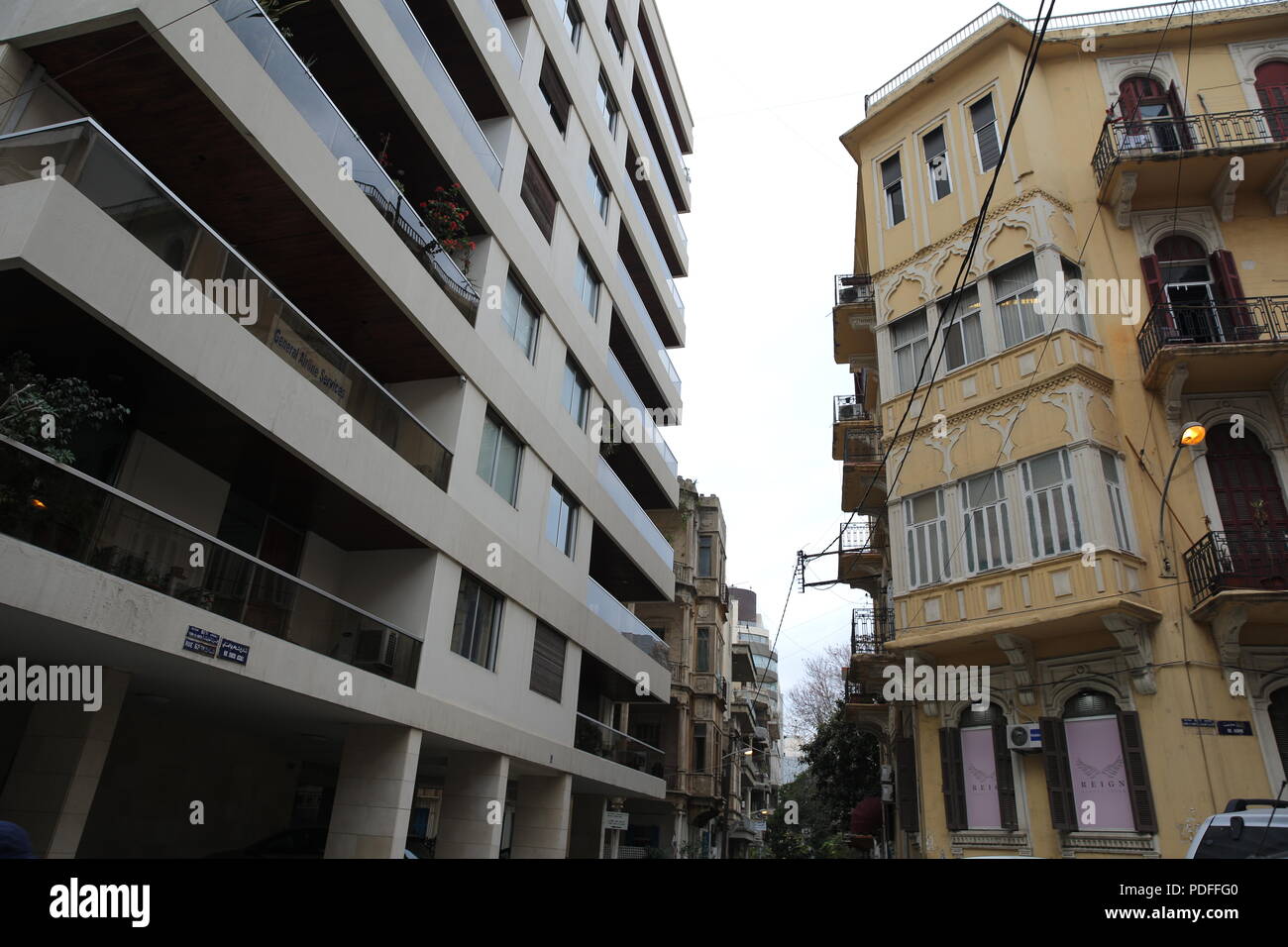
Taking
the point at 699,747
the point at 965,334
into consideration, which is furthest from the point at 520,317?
the point at 699,747

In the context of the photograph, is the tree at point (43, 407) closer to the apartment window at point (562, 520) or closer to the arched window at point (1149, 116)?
the apartment window at point (562, 520)

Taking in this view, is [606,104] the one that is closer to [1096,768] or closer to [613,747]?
[613,747]

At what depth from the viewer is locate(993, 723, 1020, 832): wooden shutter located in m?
14.4

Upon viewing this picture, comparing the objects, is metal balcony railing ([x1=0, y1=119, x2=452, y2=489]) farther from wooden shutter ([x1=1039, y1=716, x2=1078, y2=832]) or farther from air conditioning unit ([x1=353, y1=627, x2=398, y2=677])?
wooden shutter ([x1=1039, y1=716, x2=1078, y2=832])

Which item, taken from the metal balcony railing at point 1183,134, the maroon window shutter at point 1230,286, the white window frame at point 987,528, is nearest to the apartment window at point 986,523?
the white window frame at point 987,528

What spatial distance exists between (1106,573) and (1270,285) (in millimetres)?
7548

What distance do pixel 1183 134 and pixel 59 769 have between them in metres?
23.0

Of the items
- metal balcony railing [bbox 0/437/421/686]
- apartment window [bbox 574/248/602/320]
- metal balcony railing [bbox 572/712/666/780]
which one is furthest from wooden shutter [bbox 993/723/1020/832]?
apartment window [bbox 574/248/602/320]

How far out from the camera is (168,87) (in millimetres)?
9656

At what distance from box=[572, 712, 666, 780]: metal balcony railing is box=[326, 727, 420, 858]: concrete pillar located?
7.12 meters

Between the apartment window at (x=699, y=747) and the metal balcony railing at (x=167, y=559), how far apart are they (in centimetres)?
2595

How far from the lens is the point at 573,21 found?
23203 mm

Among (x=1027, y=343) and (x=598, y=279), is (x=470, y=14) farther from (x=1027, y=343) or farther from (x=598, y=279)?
(x=1027, y=343)
